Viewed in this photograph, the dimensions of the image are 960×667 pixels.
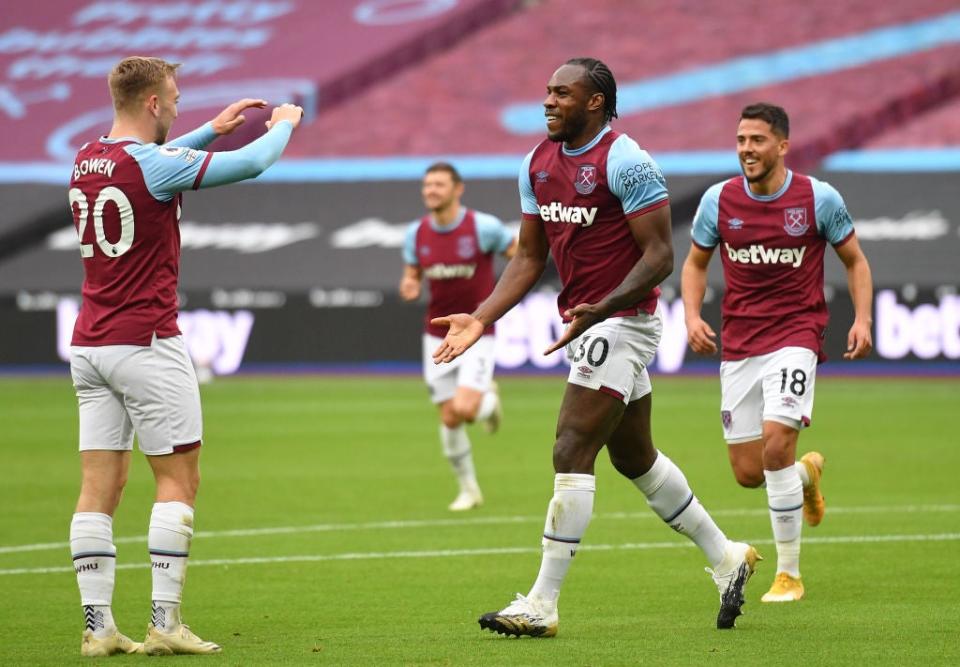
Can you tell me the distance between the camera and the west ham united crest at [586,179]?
7266 millimetres

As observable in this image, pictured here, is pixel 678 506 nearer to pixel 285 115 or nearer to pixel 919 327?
pixel 285 115

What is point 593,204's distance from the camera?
7332 millimetres

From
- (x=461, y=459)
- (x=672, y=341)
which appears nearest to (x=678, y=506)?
(x=461, y=459)

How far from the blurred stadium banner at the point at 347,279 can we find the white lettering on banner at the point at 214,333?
23mm

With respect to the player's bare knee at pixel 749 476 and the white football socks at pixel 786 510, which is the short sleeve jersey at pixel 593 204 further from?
the player's bare knee at pixel 749 476

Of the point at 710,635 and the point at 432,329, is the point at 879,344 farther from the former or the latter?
the point at 710,635

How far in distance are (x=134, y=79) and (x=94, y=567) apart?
6.64 ft

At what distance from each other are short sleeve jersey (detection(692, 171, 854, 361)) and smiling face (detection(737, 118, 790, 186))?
0.17 m

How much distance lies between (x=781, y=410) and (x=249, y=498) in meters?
5.99

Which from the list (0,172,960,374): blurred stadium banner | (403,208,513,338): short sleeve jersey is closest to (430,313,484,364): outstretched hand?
(403,208,513,338): short sleeve jersey

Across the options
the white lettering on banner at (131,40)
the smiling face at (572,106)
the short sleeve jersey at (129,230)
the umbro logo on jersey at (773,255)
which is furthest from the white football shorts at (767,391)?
the white lettering on banner at (131,40)

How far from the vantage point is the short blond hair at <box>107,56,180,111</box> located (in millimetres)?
6746

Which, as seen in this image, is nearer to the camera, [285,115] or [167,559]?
[167,559]

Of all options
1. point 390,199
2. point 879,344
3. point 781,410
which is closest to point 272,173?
point 390,199
